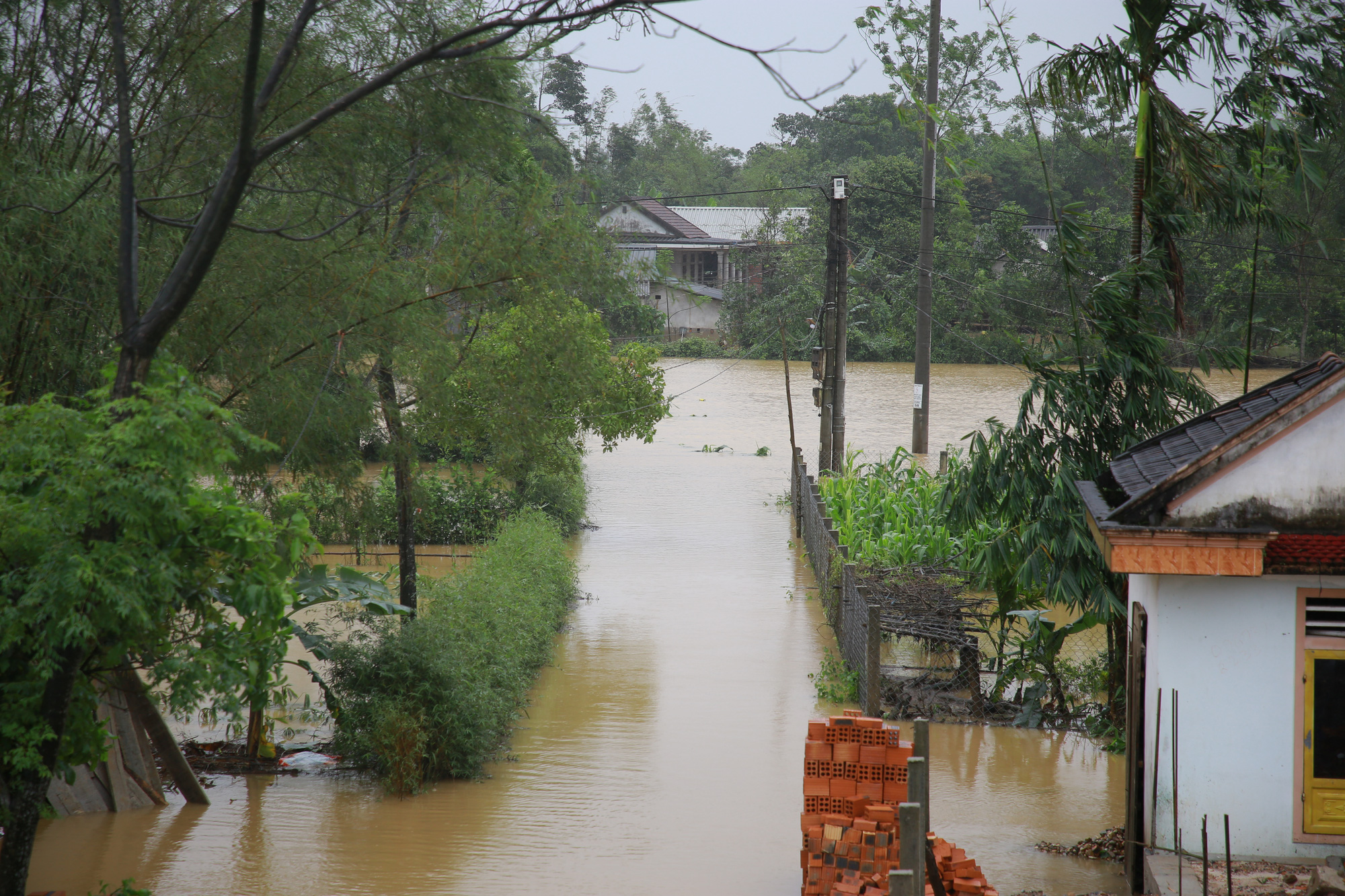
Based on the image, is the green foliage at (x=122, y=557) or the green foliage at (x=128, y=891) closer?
the green foliage at (x=122, y=557)

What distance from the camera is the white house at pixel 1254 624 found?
20.8 feet

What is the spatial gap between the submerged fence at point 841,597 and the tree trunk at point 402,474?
4.75 meters

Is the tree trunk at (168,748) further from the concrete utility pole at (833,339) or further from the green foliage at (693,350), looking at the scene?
the green foliage at (693,350)

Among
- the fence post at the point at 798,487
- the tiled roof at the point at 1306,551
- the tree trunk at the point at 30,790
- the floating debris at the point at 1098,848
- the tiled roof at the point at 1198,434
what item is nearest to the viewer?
the tree trunk at the point at 30,790

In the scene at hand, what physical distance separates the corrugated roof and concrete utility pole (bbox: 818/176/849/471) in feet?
109

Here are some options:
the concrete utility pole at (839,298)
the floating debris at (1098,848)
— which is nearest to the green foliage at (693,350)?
the concrete utility pole at (839,298)

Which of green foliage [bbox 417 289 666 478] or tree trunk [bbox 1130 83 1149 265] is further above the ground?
tree trunk [bbox 1130 83 1149 265]

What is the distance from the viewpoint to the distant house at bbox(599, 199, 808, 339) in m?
50.9

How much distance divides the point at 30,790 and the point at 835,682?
7.97 metres

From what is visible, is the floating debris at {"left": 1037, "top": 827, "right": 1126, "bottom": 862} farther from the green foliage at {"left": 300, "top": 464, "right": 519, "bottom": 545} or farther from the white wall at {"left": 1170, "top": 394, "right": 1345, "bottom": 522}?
the green foliage at {"left": 300, "top": 464, "right": 519, "bottom": 545}

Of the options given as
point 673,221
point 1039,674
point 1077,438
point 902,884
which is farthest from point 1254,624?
point 673,221

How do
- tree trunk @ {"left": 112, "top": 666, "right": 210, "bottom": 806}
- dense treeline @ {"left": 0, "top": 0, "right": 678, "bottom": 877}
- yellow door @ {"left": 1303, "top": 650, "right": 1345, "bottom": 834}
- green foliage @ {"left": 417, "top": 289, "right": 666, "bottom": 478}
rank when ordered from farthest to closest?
green foliage @ {"left": 417, "top": 289, "right": 666, "bottom": 478}, tree trunk @ {"left": 112, "top": 666, "right": 210, "bottom": 806}, yellow door @ {"left": 1303, "top": 650, "right": 1345, "bottom": 834}, dense treeline @ {"left": 0, "top": 0, "right": 678, "bottom": 877}

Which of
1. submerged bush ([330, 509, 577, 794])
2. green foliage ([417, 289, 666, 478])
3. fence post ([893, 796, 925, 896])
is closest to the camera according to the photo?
fence post ([893, 796, 925, 896])

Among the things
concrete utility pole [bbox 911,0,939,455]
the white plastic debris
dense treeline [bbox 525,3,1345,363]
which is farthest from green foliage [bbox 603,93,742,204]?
the white plastic debris
